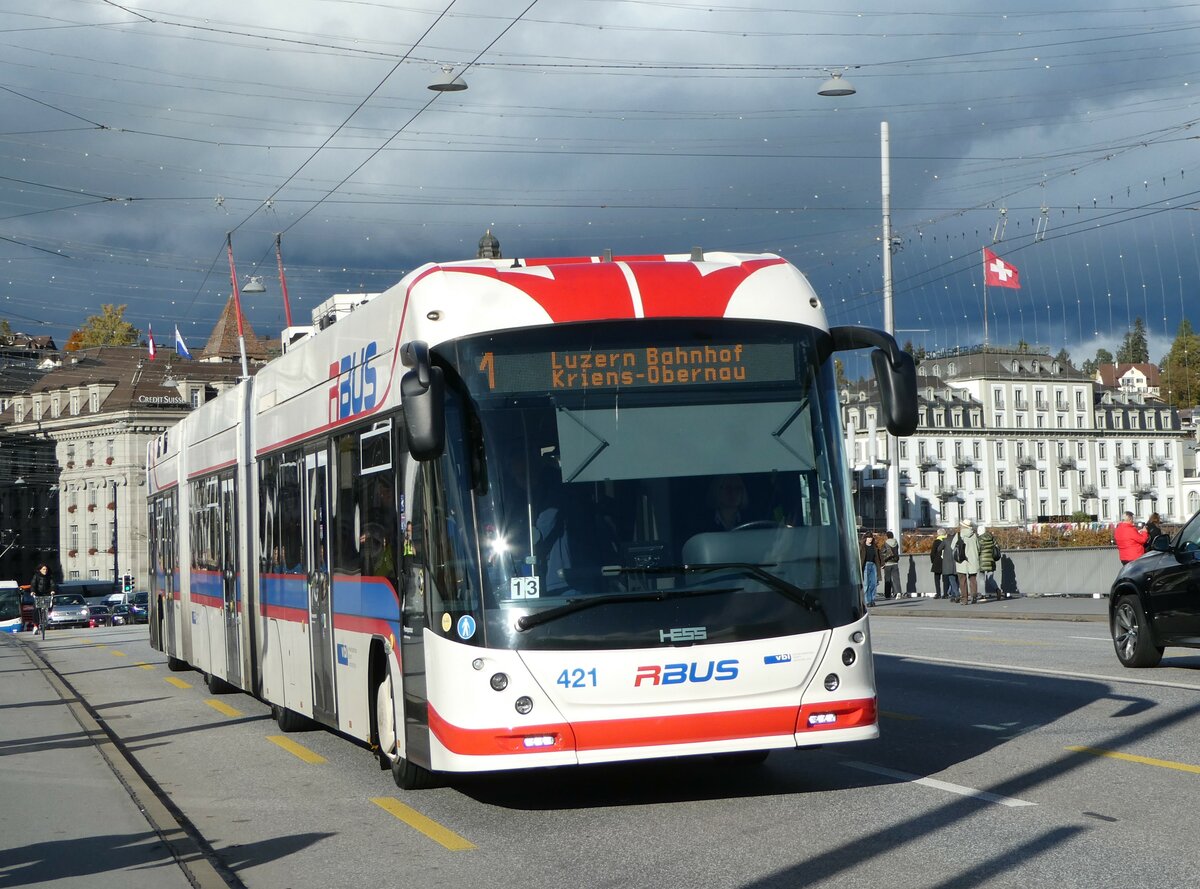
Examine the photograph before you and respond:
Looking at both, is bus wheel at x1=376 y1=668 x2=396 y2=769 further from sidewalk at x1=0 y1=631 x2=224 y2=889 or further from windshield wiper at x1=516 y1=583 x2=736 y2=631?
windshield wiper at x1=516 y1=583 x2=736 y2=631

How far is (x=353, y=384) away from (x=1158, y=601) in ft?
27.8

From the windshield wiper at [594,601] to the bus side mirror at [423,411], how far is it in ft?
3.31

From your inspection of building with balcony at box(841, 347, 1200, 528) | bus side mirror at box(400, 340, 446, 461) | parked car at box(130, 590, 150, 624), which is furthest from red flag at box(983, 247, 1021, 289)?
building with balcony at box(841, 347, 1200, 528)

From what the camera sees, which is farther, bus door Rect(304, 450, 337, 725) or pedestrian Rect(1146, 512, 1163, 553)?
pedestrian Rect(1146, 512, 1163, 553)

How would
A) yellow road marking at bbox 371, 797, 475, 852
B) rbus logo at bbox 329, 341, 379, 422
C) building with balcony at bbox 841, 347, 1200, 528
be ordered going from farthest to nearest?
1. building with balcony at bbox 841, 347, 1200, 528
2. rbus logo at bbox 329, 341, 379, 422
3. yellow road marking at bbox 371, 797, 475, 852

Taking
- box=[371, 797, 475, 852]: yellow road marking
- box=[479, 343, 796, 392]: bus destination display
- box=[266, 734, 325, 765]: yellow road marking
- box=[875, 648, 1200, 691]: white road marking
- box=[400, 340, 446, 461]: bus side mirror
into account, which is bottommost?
box=[371, 797, 475, 852]: yellow road marking

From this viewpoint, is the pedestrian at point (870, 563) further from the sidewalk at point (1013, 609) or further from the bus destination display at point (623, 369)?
the bus destination display at point (623, 369)

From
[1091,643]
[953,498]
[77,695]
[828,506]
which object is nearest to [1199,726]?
[828,506]

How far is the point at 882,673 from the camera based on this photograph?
17594 mm

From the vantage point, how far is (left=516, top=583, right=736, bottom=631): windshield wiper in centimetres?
898

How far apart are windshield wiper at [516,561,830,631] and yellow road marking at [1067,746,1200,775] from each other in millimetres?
2395

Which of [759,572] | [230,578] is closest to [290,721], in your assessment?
[230,578]

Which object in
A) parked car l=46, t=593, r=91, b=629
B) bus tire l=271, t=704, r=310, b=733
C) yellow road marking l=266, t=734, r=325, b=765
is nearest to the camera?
yellow road marking l=266, t=734, r=325, b=765

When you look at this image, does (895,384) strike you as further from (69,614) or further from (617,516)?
(69,614)
